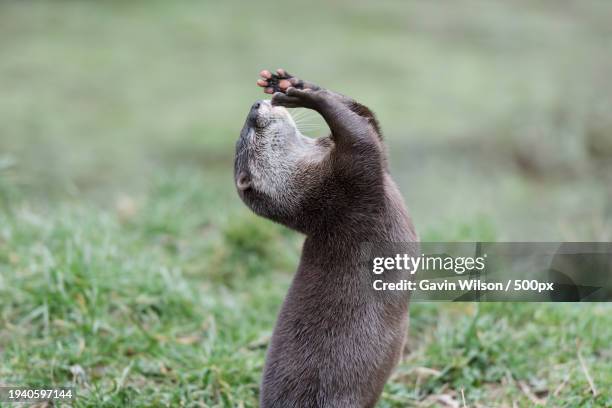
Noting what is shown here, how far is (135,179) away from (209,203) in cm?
113

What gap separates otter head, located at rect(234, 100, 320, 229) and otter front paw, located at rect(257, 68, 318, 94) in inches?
4.7

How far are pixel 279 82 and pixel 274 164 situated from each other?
309 millimetres

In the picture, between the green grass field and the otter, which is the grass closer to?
the green grass field

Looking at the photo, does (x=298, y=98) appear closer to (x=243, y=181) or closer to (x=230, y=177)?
(x=243, y=181)

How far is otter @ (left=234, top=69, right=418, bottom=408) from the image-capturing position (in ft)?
8.20

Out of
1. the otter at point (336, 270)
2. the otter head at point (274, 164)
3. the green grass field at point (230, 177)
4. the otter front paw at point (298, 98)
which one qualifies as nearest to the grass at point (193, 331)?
the green grass field at point (230, 177)

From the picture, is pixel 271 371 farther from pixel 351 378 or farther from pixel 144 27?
pixel 144 27

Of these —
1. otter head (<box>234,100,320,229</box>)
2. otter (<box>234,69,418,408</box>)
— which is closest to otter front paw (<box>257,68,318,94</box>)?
otter (<box>234,69,418,408</box>)

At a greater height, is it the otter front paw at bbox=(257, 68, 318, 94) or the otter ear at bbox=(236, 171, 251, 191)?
the otter front paw at bbox=(257, 68, 318, 94)

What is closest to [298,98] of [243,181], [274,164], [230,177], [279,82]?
[279,82]

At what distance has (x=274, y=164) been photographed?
272 cm

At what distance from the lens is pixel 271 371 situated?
2.62 meters

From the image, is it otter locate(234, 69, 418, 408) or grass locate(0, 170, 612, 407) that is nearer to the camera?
otter locate(234, 69, 418, 408)

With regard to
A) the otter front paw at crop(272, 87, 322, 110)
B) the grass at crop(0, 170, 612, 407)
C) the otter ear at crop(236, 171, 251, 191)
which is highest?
the otter front paw at crop(272, 87, 322, 110)
